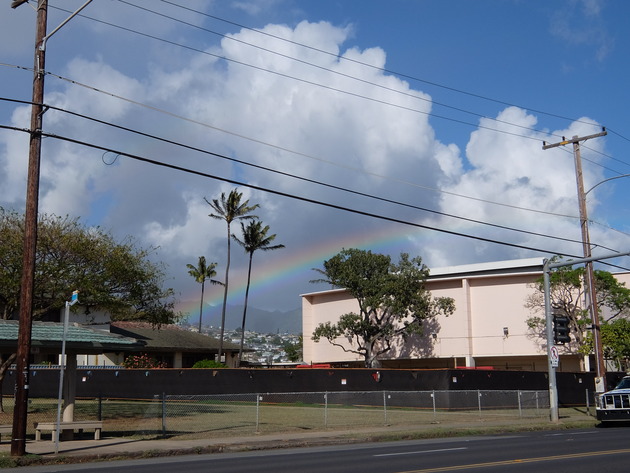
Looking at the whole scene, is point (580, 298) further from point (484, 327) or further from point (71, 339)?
point (71, 339)

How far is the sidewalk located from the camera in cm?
1939

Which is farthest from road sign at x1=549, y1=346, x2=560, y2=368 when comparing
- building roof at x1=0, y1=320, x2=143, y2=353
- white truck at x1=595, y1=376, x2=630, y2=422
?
building roof at x1=0, y1=320, x2=143, y2=353

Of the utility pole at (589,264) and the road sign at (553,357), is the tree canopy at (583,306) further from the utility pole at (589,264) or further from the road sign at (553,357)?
the road sign at (553,357)

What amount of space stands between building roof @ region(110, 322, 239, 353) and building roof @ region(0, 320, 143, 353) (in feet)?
130

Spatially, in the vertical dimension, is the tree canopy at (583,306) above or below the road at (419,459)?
above

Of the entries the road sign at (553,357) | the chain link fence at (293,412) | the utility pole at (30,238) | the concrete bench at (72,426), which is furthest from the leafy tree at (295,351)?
the utility pole at (30,238)

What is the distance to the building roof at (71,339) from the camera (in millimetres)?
22344

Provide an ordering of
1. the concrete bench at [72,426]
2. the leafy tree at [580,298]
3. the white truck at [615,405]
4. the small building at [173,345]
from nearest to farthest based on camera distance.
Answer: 1. the concrete bench at [72,426]
2. the white truck at [615,405]
3. the leafy tree at [580,298]
4. the small building at [173,345]

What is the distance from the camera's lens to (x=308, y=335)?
278 ft

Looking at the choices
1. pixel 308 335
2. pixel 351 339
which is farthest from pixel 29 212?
pixel 308 335

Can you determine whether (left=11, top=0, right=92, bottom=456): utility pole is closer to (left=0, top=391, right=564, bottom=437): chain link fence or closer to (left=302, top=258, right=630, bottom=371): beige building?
(left=0, top=391, right=564, bottom=437): chain link fence

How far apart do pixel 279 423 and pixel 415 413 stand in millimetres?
8812

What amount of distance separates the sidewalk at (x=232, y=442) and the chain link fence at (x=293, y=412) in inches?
60.7

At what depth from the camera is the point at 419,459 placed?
16719 millimetres
